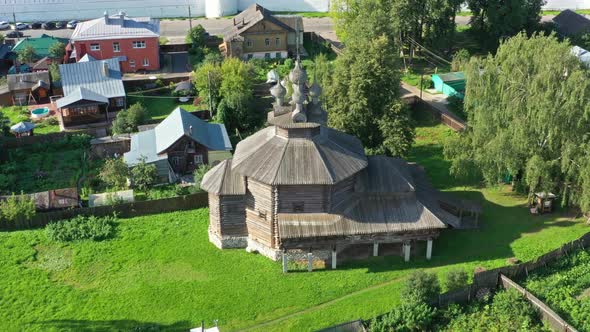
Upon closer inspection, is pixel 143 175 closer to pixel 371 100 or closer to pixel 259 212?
pixel 259 212

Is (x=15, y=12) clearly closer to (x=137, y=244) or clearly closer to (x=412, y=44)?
(x=412, y=44)

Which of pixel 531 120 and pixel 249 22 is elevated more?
pixel 249 22

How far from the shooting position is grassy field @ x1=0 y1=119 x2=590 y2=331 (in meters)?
30.9

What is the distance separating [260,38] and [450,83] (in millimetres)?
21562

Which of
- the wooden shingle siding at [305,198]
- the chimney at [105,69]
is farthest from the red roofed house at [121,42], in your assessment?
the wooden shingle siding at [305,198]

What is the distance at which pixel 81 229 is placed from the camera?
3784 cm

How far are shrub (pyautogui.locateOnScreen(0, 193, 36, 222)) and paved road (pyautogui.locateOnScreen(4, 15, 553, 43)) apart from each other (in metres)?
42.7

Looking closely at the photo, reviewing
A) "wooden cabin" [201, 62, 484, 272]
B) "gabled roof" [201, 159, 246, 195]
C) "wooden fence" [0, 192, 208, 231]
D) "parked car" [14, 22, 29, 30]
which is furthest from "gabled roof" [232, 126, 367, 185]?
"parked car" [14, 22, 29, 30]

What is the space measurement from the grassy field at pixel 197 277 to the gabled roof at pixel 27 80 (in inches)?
1006

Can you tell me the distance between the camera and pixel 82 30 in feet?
213

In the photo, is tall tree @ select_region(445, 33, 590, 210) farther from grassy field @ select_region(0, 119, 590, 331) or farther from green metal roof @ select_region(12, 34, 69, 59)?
green metal roof @ select_region(12, 34, 69, 59)

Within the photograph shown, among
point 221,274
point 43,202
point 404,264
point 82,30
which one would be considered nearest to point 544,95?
point 404,264

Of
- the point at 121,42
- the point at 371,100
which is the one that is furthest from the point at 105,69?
the point at 371,100

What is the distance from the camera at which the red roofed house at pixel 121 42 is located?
211 ft
